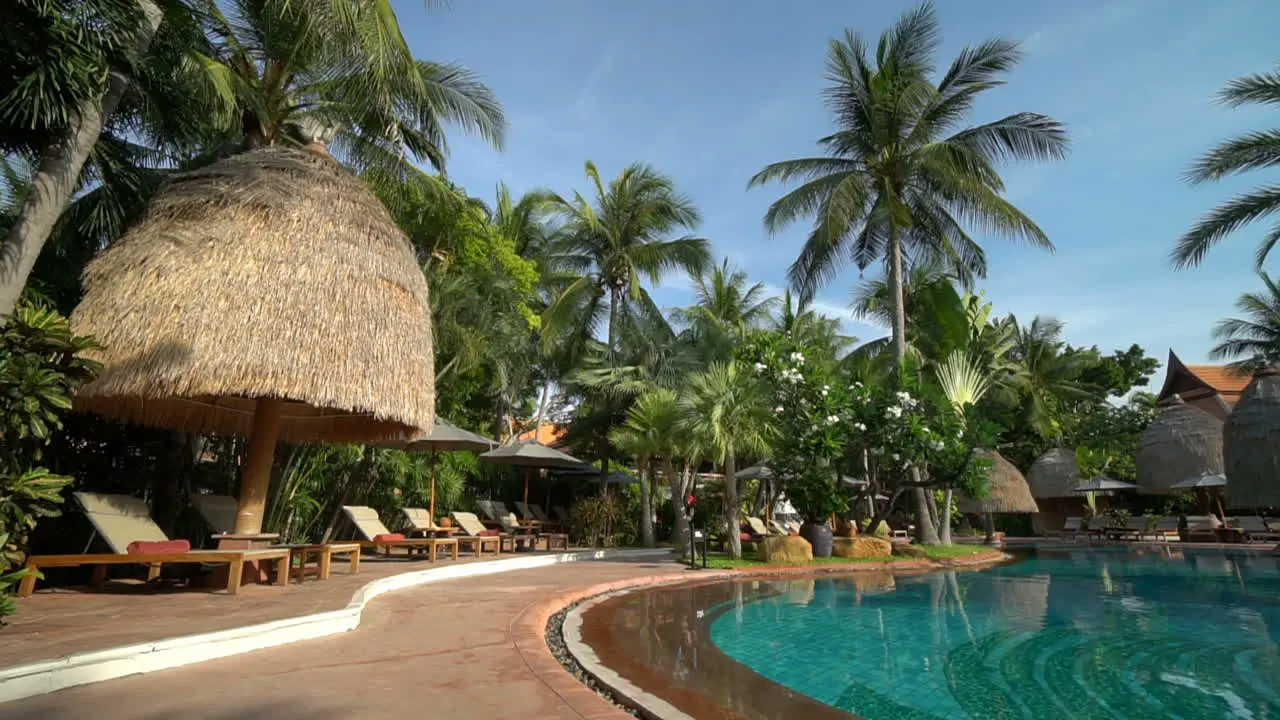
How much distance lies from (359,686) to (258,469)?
4959mm

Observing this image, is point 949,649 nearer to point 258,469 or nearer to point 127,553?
point 258,469

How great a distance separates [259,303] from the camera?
6.89m

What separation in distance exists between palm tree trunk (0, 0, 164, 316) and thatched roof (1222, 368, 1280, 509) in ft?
65.2

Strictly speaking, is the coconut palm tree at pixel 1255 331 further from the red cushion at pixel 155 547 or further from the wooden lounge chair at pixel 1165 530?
the red cushion at pixel 155 547

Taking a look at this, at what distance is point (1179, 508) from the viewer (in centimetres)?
2617

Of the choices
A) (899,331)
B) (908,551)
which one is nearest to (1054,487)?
(899,331)

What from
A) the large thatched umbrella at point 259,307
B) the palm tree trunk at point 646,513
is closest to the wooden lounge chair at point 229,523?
the large thatched umbrella at point 259,307

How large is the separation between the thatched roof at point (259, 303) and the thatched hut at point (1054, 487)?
26441mm

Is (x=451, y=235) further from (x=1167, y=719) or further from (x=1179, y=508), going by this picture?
(x=1179, y=508)

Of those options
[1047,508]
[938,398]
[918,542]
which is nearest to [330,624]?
[938,398]

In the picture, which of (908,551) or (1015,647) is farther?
(908,551)

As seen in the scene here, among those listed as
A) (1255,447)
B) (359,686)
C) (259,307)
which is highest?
(259,307)

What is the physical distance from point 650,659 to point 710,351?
15.2 meters

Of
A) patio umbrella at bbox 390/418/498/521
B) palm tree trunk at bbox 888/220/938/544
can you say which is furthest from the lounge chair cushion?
palm tree trunk at bbox 888/220/938/544
